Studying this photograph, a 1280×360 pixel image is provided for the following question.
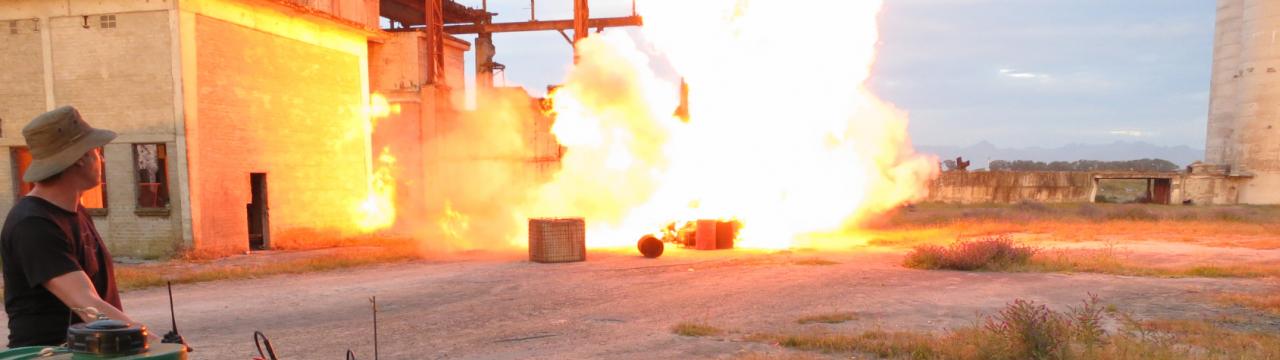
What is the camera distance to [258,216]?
19.6 metres

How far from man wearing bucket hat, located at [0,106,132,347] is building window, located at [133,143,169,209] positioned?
1572cm

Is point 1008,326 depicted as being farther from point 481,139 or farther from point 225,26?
point 481,139

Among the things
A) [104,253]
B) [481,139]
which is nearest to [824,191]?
[481,139]

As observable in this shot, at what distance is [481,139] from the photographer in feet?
84.1

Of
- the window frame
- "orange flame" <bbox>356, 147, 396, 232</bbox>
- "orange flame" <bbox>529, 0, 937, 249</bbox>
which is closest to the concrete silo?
"orange flame" <bbox>529, 0, 937, 249</bbox>

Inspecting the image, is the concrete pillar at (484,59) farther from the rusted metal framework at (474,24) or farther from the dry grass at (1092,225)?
the dry grass at (1092,225)

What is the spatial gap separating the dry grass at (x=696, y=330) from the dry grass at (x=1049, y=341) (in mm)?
507

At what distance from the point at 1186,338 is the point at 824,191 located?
15.2 m

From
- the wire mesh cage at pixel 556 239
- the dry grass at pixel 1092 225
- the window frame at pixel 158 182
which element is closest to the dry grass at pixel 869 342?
the wire mesh cage at pixel 556 239

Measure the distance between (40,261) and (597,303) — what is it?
801cm

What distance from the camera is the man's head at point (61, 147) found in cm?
324

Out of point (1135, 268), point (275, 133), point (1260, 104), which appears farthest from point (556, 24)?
point (1260, 104)

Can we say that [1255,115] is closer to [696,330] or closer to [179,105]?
[696,330]

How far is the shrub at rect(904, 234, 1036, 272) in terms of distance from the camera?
14.2 metres
